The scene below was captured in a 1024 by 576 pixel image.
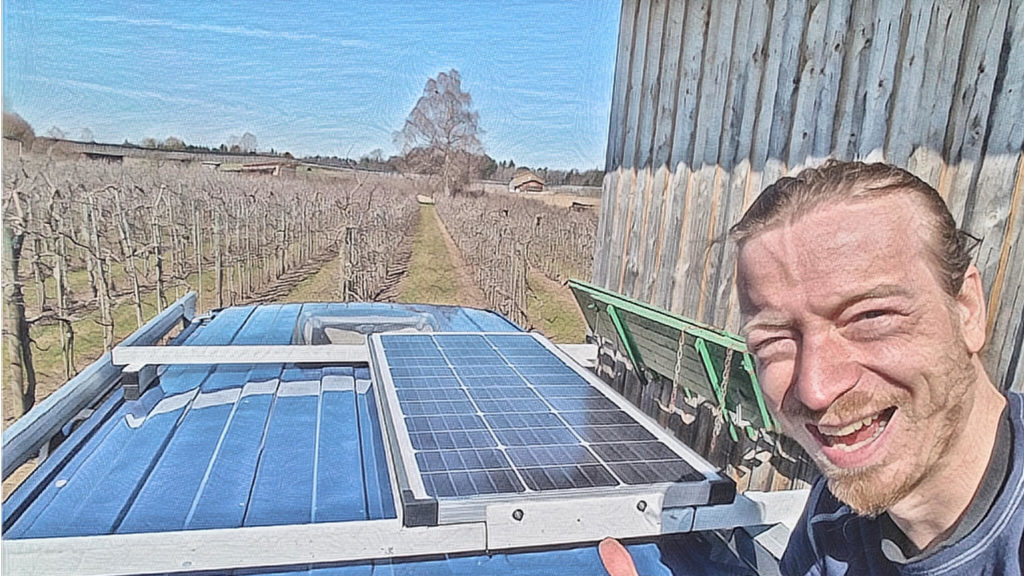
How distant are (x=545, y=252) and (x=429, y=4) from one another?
4.40 m

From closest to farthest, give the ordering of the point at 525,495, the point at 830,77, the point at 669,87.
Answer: the point at 525,495 < the point at 830,77 < the point at 669,87

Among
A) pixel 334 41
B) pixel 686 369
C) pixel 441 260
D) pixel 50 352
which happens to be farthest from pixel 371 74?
pixel 686 369

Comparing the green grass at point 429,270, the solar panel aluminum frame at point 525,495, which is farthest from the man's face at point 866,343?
the green grass at point 429,270

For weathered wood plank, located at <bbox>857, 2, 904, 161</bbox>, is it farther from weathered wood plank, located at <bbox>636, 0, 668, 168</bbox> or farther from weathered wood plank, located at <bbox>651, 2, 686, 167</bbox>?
weathered wood plank, located at <bbox>636, 0, 668, 168</bbox>

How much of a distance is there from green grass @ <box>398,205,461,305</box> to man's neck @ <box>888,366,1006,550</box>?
7782 millimetres

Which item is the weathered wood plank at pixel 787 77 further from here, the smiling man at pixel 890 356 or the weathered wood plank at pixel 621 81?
the smiling man at pixel 890 356

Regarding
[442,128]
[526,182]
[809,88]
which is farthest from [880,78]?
[442,128]

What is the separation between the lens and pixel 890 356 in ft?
2.33

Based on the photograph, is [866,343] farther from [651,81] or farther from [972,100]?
[651,81]

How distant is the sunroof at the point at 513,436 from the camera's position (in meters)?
1.23

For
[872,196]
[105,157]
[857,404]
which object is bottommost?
[857,404]

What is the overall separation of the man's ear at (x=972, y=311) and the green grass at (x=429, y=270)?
7.83m

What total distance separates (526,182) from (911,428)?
7945mm

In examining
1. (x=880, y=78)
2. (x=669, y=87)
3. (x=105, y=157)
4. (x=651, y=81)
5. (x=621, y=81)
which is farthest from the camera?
(x=105, y=157)
